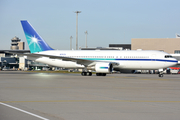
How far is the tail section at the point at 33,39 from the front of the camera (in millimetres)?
43594

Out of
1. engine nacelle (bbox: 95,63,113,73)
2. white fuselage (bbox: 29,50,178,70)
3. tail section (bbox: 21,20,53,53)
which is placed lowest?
engine nacelle (bbox: 95,63,113,73)

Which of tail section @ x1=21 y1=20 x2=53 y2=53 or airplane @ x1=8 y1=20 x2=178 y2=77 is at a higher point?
tail section @ x1=21 y1=20 x2=53 y2=53

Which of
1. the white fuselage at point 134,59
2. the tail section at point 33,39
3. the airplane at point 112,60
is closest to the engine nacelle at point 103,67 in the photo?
the airplane at point 112,60

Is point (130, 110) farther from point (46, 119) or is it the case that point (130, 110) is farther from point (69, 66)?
point (69, 66)

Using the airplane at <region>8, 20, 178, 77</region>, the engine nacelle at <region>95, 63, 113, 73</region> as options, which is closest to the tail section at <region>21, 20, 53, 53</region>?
the airplane at <region>8, 20, 178, 77</region>

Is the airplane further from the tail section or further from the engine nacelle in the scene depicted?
the tail section

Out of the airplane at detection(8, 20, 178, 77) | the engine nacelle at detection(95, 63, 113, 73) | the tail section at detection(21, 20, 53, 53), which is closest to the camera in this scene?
the engine nacelle at detection(95, 63, 113, 73)

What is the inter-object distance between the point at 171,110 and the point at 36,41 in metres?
36.4

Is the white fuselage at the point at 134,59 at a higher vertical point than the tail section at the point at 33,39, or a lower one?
lower

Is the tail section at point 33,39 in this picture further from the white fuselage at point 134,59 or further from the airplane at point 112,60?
the white fuselage at point 134,59

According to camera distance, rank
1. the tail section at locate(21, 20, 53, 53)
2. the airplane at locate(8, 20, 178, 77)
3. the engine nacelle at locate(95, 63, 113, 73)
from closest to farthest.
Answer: the engine nacelle at locate(95, 63, 113, 73), the airplane at locate(8, 20, 178, 77), the tail section at locate(21, 20, 53, 53)

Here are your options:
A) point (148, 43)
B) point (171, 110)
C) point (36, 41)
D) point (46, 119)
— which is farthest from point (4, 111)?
point (148, 43)

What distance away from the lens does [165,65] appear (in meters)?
38.7

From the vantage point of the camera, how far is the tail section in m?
43.6
